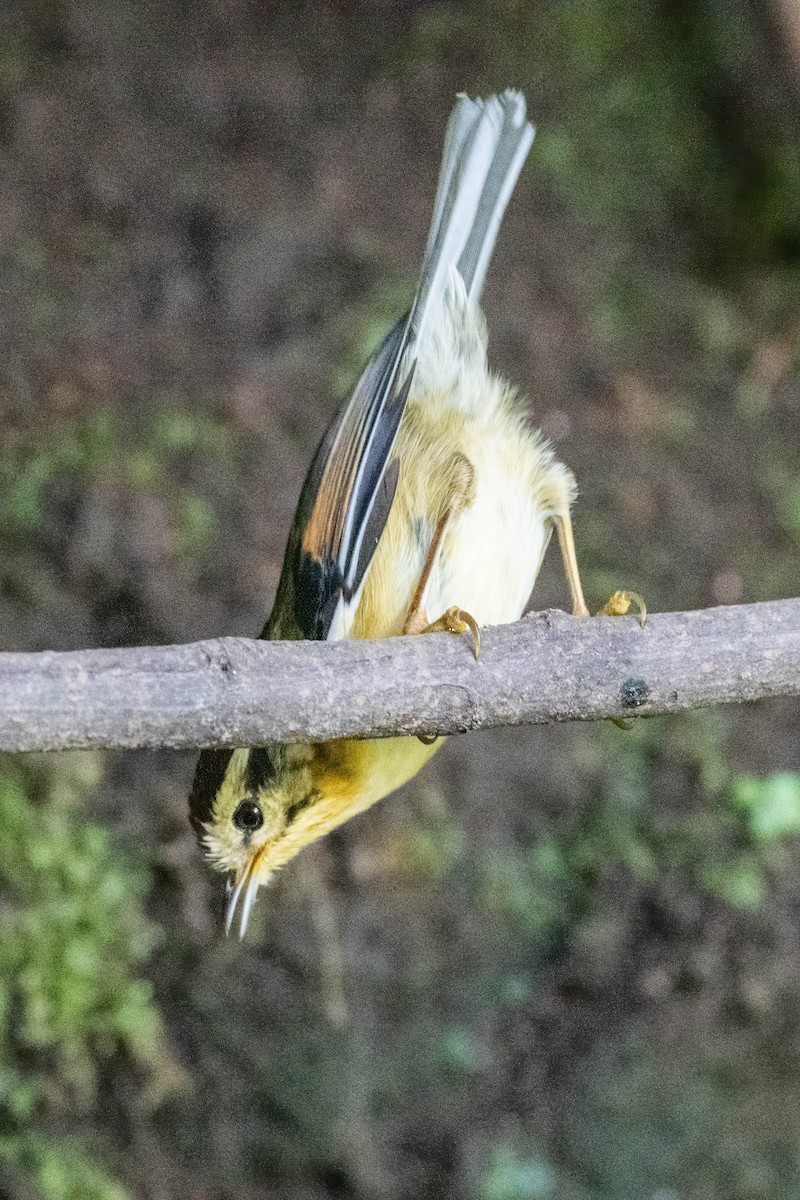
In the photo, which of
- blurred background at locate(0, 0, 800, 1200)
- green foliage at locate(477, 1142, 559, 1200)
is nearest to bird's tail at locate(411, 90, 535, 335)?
blurred background at locate(0, 0, 800, 1200)

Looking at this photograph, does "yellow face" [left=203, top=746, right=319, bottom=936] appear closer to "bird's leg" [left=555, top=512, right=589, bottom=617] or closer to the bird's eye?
the bird's eye

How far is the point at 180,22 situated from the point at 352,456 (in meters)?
3.31

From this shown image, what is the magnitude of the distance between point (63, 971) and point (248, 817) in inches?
54.6

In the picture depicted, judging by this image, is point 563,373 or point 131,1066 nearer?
point 131,1066

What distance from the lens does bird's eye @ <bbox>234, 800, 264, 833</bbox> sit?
2783mm

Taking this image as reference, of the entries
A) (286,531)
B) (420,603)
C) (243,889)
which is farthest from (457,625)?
(286,531)

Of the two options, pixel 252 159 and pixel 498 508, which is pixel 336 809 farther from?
pixel 252 159

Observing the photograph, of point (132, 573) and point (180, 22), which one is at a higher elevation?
point (180, 22)

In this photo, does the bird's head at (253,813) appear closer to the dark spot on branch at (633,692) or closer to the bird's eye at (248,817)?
the bird's eye at (248,817)

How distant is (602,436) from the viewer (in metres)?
4.99

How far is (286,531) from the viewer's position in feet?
15.0

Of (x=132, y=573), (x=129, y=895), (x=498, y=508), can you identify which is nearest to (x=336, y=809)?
(x=498, y=508)

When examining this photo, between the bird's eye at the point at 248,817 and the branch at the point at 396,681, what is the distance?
81cm

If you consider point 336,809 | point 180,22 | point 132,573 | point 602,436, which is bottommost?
point 336,809
